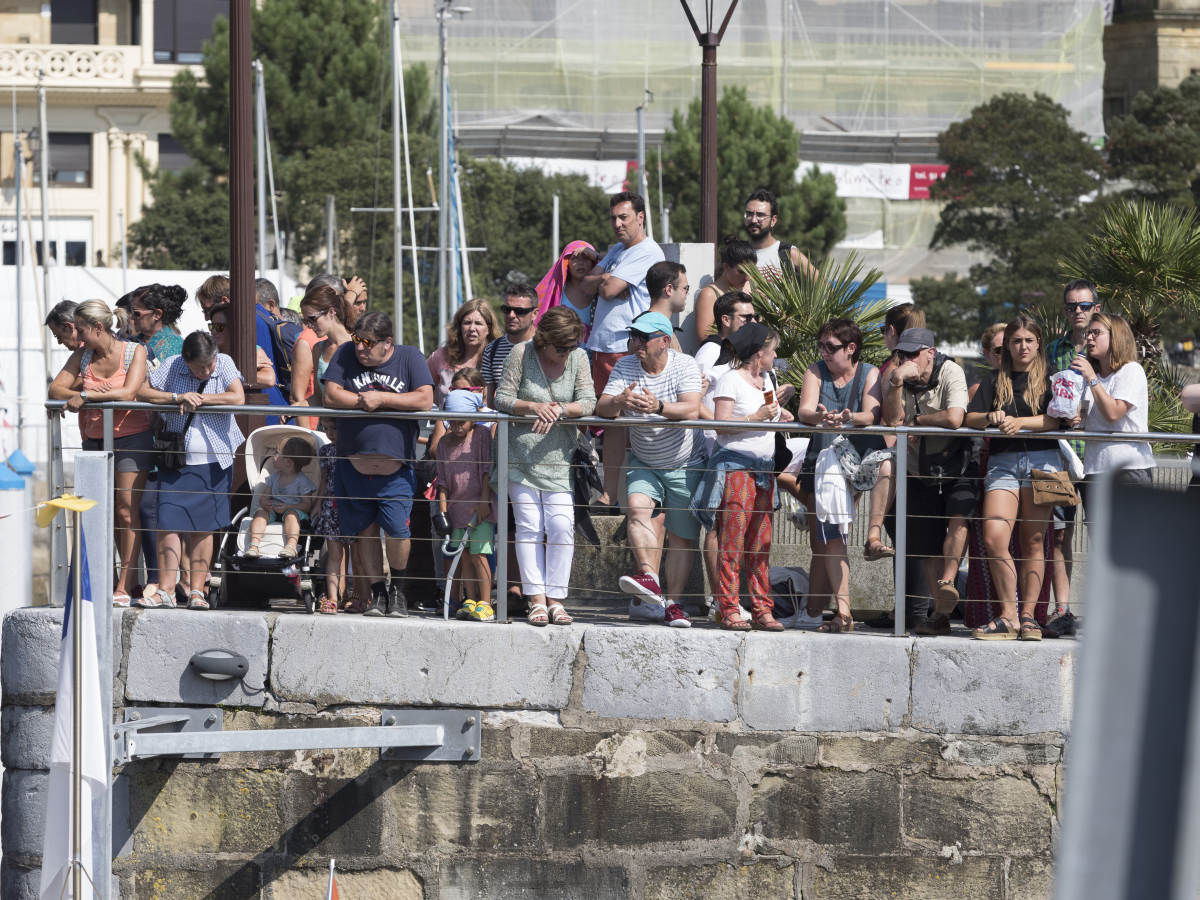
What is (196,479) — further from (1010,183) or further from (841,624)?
(1010,183)

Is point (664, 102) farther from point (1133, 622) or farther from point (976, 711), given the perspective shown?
point (1133, 622)

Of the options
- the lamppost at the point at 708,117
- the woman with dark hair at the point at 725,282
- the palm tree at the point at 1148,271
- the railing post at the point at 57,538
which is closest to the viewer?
the railing post at the point at 57,538

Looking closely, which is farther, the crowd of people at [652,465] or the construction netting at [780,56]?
the construction netting at [780,56]

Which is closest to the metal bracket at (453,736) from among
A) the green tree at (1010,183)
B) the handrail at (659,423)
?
the handrail at (659,423)

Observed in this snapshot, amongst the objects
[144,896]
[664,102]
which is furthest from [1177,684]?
[664,102]

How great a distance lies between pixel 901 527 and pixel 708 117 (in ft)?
15.9

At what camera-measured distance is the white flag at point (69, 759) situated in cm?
659

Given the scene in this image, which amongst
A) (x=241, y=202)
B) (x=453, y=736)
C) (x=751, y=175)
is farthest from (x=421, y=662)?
(x=751, y=175)

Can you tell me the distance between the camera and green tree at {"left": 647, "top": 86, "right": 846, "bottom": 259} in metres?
49.7

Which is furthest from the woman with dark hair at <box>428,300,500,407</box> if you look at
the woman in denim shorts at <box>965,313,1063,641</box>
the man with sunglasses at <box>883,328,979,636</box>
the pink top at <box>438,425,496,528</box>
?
the woman in denim shorts at <box>965,313,1063,641</box>

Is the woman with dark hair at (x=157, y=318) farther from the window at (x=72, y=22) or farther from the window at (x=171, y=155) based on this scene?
the window at (x=72, y=22)

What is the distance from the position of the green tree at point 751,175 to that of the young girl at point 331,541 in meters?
42.1

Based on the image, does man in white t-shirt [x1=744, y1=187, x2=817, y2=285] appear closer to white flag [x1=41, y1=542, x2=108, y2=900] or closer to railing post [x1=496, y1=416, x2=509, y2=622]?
railing post [x1=496, y1=416, x2=509, y2=622]

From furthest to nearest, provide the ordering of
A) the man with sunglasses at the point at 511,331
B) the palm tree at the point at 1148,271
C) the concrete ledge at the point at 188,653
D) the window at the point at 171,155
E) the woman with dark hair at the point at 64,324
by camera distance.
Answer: the window at the point at 171,155
the palm tree at the point at 1148,271
the woman with dark hair at the point at 64,324
the man with sunglasses at the point at 511,331
the concrete ledge at the point at 188,653
